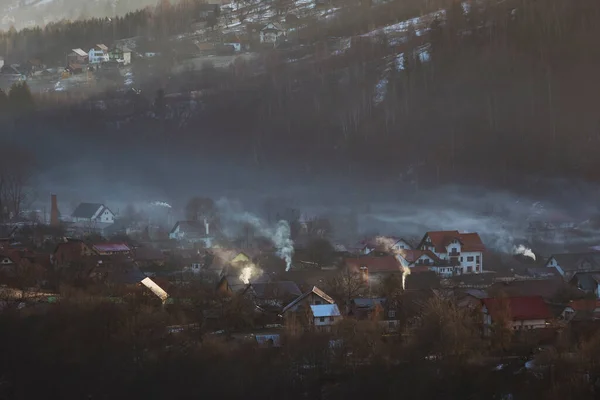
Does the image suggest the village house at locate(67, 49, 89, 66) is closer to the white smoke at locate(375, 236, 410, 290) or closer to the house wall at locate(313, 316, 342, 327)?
the white smoke at locate(375, 236, 410, 290)

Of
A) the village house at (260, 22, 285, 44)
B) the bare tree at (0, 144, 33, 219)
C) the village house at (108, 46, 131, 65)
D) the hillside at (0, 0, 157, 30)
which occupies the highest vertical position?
the hillside at (0, 0, 157, 30)

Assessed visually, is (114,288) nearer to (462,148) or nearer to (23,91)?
(462,148)

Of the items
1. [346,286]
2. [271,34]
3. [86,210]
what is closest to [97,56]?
[271,34]

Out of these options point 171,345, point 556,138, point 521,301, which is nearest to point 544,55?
point 556,138

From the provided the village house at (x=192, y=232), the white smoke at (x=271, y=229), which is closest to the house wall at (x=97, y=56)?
the white smoke at (x=271, y=229)

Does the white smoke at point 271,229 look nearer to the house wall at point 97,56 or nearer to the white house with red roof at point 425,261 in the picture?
the white house with red roof at point 425,261

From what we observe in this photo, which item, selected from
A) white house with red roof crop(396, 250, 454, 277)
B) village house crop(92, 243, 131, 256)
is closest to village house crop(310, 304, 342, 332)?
white house with red roof crop(396, 250, 454, 277)
